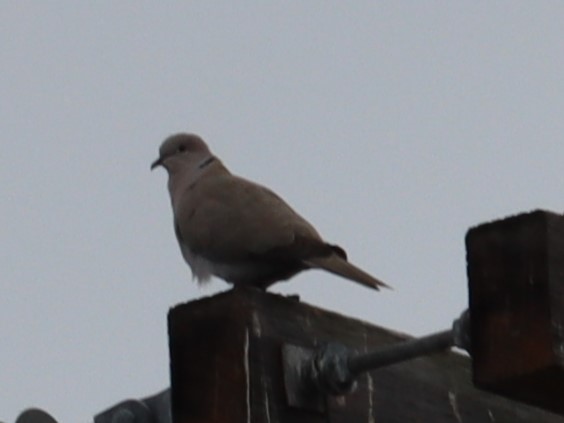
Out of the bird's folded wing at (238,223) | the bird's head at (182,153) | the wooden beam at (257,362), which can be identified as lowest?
the wooden beam at (257,362)

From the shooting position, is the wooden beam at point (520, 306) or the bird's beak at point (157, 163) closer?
the wooden beam at point (520, 306)

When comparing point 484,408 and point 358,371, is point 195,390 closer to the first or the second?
point 358,371

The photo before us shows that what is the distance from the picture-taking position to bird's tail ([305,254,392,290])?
4.98 metres

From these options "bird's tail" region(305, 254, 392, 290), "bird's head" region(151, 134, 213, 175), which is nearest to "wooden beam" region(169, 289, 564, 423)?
"bird's tail" region(305, 254, 392, 290)

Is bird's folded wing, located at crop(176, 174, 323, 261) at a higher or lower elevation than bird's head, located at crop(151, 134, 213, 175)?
lower

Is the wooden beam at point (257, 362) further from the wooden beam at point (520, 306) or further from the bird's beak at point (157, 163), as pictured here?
the bird's beak at point (157, 163)

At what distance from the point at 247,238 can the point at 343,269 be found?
0.42 meters

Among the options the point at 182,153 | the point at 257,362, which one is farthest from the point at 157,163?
the point at 257,362

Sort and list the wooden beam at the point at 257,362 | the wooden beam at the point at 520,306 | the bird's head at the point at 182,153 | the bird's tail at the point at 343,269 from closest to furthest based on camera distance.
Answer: the wooden beam at the point at 520,306 → the wooden beam at the point at 257,362 → the bird's tail at the point at 343,269 → the bird's head at the point at 182,153

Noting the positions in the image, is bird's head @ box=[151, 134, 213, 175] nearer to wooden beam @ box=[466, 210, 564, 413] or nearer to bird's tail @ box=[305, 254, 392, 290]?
bird's tail @ box=[305, 254, 392, 290]

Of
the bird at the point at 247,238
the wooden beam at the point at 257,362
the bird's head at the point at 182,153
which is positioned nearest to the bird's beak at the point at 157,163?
the bird's head at the point at 182,153

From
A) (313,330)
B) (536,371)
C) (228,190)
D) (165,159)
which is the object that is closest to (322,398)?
(313,330)

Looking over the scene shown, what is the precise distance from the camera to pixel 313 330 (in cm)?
346

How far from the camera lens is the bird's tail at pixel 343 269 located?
16.4 ft
